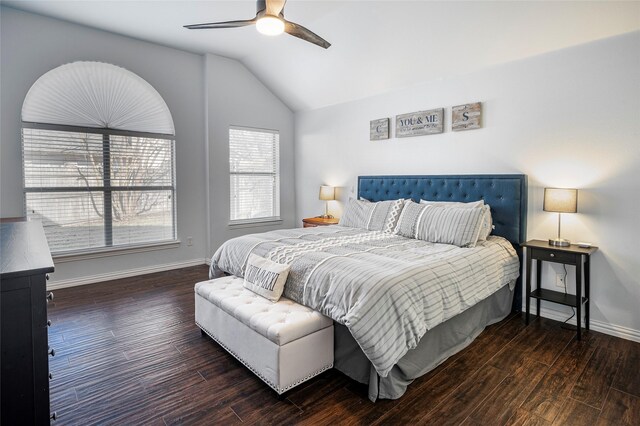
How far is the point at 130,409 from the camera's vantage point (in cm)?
196

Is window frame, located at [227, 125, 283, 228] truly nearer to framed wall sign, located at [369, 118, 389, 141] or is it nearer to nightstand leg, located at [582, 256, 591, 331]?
framed wall sign, located at [369, 118, 389, 141]

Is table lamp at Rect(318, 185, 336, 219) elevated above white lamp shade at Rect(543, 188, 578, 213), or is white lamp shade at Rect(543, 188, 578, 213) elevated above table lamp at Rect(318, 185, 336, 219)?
table lamp at Rect(318, 185, 336, 219)

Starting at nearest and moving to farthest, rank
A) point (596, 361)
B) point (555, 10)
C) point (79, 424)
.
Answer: point (79, 424)
point (596, 361)
point (555, 10)

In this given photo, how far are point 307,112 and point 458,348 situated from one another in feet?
14.6

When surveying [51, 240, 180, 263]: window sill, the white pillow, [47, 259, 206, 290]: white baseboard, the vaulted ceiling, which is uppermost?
the vaulted ceiling

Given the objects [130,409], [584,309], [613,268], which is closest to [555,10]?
[613,268]

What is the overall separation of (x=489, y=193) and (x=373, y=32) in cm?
218

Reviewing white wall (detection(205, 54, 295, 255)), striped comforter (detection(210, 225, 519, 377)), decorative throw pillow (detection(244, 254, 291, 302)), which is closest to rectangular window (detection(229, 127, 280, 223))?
Result: white wall (detection(205, 54, 295, 255))

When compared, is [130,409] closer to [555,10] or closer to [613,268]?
[613,268]

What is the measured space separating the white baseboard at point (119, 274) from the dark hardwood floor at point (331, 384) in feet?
3.81

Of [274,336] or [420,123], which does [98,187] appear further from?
[420,123]

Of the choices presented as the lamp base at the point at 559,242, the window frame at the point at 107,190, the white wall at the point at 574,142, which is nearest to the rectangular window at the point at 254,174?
the window frame at the point at 107,190

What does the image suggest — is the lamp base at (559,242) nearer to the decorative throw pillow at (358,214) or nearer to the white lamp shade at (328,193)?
the decorative throw pillow at (358,214)

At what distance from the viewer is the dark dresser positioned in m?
1.18
